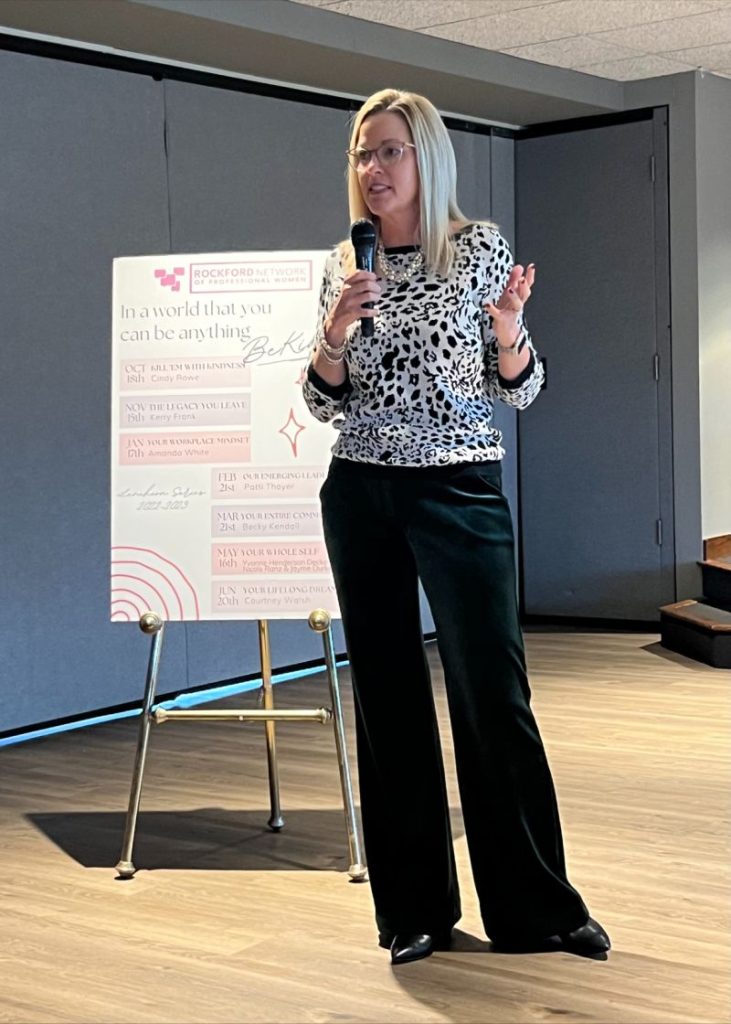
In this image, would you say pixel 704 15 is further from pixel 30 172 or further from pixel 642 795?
pixel 642 795

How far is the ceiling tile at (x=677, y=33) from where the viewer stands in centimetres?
634

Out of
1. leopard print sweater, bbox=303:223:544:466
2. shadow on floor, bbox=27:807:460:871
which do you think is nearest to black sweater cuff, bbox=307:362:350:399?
leopard print sweater, bbox=303:223:544:466

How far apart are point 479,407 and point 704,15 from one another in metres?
4.04

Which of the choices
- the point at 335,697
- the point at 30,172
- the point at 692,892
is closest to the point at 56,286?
the point at 30,172

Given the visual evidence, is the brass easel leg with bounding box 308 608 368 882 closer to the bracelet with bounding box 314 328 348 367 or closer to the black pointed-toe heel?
the black pointed-toe heel

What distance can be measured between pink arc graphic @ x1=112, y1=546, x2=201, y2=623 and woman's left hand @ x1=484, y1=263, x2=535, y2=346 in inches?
53.0

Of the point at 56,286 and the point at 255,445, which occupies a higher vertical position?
the point at 56,286

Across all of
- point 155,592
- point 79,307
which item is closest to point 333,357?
point 155,592

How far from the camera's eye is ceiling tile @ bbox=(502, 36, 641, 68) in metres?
6.67

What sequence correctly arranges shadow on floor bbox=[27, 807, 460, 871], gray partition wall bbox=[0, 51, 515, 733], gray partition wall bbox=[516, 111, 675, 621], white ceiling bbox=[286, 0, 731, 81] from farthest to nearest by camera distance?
gray partition wall bbox=[516, 111, 675, 621] → white ceiling bbox=[286, 0, 731, 81] → gray partition wall bbox=[0, 51, 515, 733] → shadow on floor bbox=[27, 807, 460, 871]

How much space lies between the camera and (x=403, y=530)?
288 centimetres

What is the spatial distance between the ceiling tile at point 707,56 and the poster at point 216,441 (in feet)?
12.6

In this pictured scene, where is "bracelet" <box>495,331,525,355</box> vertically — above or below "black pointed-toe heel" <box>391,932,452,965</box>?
above

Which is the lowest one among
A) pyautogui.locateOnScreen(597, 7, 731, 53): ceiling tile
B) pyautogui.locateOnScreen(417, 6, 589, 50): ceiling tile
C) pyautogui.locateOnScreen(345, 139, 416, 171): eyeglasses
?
pyautogui.locateOnScreen(345, 139, 416, 171): eyeglasses
